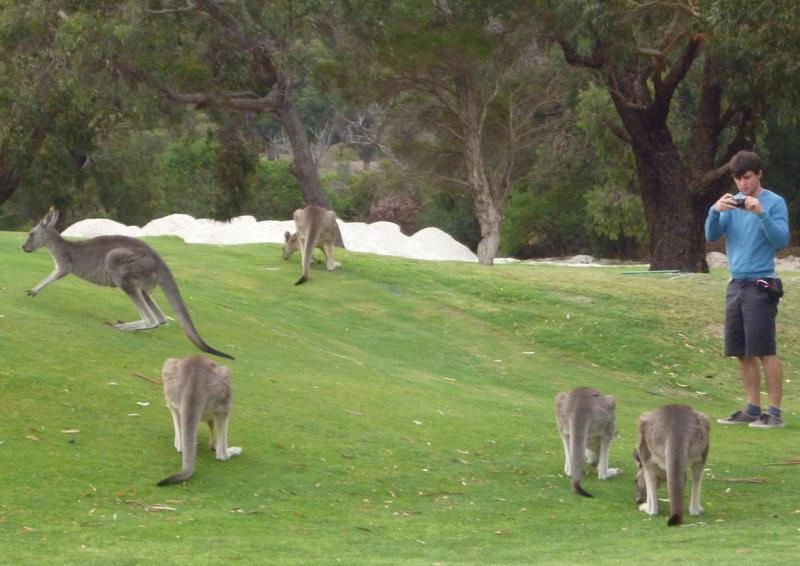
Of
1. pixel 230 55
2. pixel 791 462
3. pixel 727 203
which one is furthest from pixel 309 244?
pixel 230 55

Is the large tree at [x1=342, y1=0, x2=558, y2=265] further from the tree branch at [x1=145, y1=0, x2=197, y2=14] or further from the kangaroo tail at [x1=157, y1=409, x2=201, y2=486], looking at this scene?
the kangaroo tail at [x1=157, y1=409, x2=201, y2=486]

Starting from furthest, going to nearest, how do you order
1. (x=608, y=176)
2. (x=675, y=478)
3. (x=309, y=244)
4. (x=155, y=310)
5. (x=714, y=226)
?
(x=608, y=176) → (x=309, y=244) → (x=155, y=310) → (x=714, y=226) → (x=675, y=478)

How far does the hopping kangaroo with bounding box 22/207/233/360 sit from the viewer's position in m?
11.8

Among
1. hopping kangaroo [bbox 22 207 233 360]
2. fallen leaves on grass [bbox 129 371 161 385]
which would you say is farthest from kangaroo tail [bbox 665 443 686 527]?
hopping kangaroo [bbox 22 207 233 360]

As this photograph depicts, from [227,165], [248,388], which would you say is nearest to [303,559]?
[248,388]

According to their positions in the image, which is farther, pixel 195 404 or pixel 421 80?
pixel 421 80

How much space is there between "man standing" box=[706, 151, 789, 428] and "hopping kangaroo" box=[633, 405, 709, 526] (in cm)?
297

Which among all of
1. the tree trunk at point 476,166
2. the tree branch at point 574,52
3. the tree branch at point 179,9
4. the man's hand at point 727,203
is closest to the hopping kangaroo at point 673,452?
the man's hand at point 727,203

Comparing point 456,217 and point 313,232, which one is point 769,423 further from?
point 456,217

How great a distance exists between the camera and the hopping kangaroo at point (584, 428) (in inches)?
328

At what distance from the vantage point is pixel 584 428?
834cm

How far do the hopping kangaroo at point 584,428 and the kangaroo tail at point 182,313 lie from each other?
364 centimetres

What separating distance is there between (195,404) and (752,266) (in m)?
5.04

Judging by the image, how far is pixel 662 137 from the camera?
24406mm
